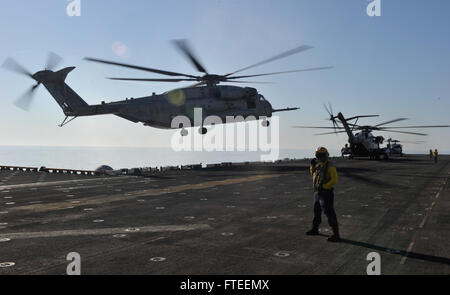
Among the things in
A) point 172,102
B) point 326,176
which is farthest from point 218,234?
point 172,102

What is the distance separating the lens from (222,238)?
9055mm

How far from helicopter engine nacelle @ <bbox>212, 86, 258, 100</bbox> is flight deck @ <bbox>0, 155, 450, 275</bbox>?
21.7 meters

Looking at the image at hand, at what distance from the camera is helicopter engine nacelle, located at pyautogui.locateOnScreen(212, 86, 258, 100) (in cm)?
3728

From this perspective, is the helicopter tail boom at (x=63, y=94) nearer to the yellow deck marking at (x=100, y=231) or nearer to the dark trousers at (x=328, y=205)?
the yellow deck marking at (x=100, y=231)

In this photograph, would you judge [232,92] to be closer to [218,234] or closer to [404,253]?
[218,234]

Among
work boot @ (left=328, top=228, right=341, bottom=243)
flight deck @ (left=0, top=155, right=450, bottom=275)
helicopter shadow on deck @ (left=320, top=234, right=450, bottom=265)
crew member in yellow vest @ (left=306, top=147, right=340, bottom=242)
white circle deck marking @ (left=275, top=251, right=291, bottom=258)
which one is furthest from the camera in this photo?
crew member in yellow vest @ (left=306, top=147, right=340, bottom=242)

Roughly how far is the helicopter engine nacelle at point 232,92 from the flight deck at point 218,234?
21.7 m

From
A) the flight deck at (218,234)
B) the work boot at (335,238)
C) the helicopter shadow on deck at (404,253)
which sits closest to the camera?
the flight deck at (218,234)

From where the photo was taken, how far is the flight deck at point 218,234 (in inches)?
268

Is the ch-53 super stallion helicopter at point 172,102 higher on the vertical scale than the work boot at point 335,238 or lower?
higher

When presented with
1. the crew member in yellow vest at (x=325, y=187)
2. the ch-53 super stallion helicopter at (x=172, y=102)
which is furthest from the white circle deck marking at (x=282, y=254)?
the ch-53 super stallion helicopter at (x=172, y=102)

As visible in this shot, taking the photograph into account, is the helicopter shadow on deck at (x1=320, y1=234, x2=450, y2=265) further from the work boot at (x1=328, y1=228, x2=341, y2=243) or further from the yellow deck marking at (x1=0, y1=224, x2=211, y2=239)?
the yellow deck marking at (x1=0, y1=224, x2=211, y2=239)

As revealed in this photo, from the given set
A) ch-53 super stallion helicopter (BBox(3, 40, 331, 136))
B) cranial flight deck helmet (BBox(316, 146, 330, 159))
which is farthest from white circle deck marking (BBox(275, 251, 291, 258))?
ch-53 super stallion helicopter (BBox(3, 40, 331, 136))

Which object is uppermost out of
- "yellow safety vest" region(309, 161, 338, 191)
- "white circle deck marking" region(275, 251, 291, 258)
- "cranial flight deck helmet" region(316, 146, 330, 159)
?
"cranial flight deck helmet" region(316, 146, 330, 159)
